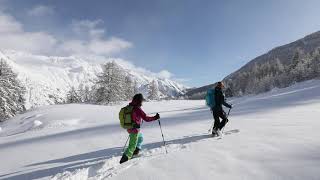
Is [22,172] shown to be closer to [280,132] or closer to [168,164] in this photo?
[168,164]

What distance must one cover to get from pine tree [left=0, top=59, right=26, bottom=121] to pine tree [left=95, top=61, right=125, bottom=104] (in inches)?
565

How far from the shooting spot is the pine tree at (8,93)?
47250mm

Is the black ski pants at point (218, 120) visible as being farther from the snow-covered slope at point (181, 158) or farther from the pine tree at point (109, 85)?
the pine tree at point (109, 85)

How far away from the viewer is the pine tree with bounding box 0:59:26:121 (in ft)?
155

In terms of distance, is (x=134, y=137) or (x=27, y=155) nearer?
(x=134, y=137)

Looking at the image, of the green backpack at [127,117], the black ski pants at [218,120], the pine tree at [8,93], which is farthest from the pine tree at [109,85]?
the green backpack at [127,117]

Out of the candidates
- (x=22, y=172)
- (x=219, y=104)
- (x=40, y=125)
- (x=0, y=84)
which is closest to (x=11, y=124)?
(x=40, y=125)

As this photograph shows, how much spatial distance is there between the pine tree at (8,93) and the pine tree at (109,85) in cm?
1434

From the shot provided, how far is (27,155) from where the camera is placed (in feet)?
44.3

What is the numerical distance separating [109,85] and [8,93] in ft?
58.7

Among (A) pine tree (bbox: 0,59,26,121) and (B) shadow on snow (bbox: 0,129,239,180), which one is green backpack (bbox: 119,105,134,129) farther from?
(A) pine tree (bbox: 0,59,26,121)

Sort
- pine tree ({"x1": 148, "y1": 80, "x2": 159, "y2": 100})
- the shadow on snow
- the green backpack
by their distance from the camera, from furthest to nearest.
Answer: pine tree ({"x1": 148, "y1": 80, "x2": 159, "y2": 100}) → the green backpack → the shadow on snow

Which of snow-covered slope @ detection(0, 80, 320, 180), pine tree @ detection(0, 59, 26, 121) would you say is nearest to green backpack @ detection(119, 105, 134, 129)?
snow-covered slope @ detection(0, 80, 320, 180)

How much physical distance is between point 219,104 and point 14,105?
146 ft
